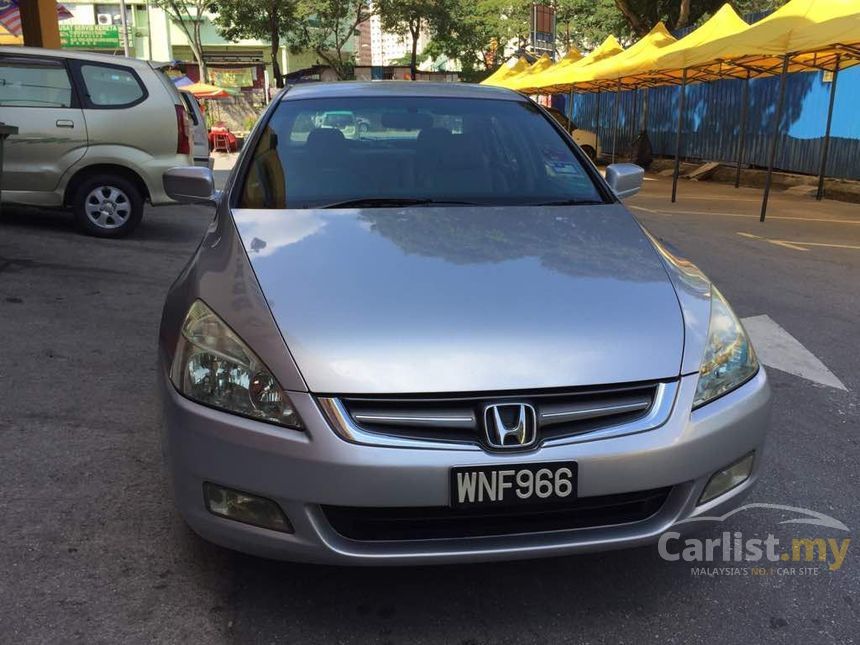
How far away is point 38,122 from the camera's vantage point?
7.44 m

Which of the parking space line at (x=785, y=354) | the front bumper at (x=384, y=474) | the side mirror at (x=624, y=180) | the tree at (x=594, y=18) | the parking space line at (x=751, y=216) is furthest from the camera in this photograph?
the tree at (x=594, y=18)

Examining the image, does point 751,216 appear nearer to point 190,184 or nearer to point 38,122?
point 38,122

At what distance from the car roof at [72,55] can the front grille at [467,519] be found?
Result: 275 inches

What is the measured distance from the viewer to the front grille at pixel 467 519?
204 centimetres

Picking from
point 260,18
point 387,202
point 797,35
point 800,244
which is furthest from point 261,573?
point 260,18

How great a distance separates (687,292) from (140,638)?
1858 millimetres

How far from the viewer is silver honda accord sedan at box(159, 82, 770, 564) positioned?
200 centimetres

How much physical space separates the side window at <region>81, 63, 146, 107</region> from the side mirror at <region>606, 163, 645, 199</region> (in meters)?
5.64

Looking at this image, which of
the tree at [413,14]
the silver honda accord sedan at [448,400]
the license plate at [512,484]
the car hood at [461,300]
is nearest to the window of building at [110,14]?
the tree at [413,14]

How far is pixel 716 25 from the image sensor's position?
1270cm

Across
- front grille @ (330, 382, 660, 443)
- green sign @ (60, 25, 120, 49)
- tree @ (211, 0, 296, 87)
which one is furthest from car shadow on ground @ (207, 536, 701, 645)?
green sign @ (60, 25, 120, 49)

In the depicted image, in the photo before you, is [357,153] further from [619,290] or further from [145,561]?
[145,561]

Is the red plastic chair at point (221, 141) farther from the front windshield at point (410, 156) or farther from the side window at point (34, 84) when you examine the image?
the front windshield at point (410, 156)

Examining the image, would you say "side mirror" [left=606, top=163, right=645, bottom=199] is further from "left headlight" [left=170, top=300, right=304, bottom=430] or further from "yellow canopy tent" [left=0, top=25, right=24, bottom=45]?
"yellow canopy tent" [left=0, top=25, right=24, bottom=45]
